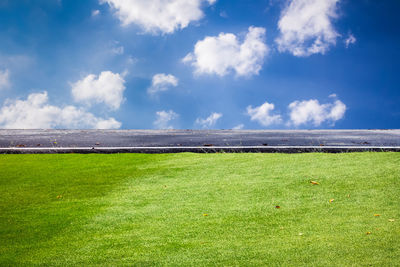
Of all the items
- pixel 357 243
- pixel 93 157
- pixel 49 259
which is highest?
pixel 93 157

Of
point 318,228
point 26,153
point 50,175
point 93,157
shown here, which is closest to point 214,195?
point 318,228

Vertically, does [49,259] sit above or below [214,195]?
below

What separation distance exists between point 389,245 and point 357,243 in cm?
33

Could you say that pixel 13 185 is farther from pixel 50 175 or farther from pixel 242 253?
pixel 242 253

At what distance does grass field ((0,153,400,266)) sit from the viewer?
4152mm

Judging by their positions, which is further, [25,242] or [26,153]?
[26,153]

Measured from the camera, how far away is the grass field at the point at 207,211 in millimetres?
4152

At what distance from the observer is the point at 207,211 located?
5613 mm

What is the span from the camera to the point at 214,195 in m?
6.43

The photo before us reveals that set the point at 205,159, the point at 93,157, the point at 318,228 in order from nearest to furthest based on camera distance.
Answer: the point at 318,228 → the point at 205,159 → the point at 93,157

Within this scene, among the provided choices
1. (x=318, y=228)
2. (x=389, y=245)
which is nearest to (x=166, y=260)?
(x=318, y=228)

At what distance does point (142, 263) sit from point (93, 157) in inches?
268

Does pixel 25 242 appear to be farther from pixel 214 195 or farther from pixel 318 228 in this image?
pixel 318 228

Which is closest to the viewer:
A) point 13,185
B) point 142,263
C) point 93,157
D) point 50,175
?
point 142,263
